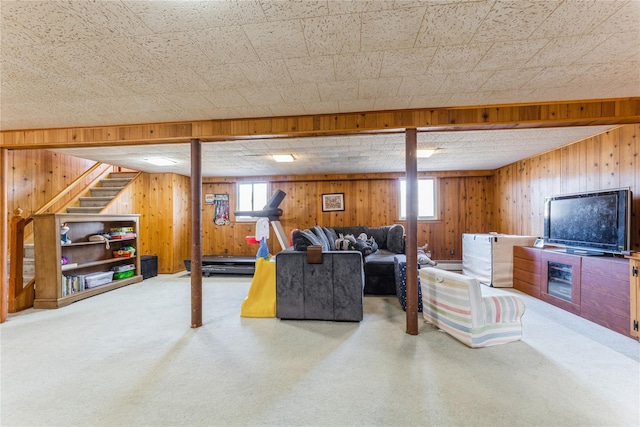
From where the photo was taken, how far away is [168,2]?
1.31 m

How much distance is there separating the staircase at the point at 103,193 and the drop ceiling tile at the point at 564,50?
641 cm

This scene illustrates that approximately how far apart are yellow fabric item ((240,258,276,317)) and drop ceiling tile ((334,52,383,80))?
232cm

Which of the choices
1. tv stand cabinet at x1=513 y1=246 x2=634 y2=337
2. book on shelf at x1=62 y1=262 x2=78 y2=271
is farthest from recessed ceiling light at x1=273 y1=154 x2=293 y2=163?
tv stand cabinet at x1=513 y1=246 x2=634 y2=337

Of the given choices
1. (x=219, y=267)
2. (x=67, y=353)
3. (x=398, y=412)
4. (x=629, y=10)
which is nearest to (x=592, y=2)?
(x=629, y=10)

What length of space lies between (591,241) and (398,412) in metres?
3.15

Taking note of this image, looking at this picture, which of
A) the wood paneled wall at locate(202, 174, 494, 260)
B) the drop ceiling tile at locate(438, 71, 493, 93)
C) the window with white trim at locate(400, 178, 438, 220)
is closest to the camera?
the drop ceiling tile at locate(438, 71, 493, 93)

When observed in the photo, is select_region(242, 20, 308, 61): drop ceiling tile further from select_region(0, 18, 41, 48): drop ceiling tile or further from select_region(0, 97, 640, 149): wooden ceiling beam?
select_region(0, 18, 41, 48): drop ceiling tile

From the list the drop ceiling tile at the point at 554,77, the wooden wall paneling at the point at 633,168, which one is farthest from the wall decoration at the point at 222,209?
the wooden wall paneling at the point at 633,168

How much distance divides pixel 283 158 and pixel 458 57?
3.14m

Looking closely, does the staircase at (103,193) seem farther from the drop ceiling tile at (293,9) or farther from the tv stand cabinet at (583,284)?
the tv stand cabinet at (583,284)

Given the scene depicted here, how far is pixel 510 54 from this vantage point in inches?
69.8

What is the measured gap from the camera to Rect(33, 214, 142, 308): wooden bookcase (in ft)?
11.8

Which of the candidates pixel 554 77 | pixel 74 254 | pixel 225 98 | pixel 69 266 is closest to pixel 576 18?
pixel 554 77

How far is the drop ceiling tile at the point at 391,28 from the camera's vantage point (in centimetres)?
141
